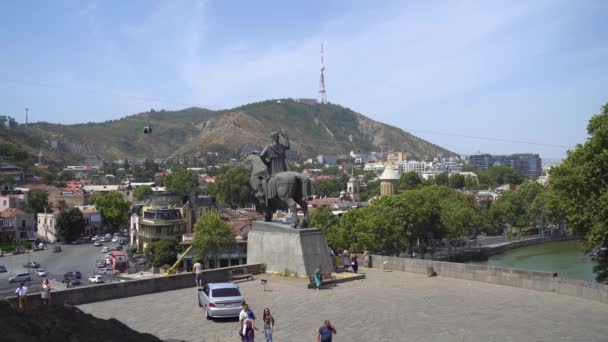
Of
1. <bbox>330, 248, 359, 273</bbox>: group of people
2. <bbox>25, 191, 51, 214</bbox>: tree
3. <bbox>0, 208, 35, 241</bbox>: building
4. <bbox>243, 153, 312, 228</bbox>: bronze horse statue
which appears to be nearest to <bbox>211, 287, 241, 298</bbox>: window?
<bbox>243, 153, 312, 228</bbox>: bronze horse statue

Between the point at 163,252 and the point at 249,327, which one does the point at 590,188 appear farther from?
the point at 163,252

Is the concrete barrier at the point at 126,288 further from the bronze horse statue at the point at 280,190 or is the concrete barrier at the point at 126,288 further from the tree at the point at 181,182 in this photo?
the tree at the point at 181,182

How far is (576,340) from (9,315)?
10919mm

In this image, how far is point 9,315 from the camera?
27.3ft

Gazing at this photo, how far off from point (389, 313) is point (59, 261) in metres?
56.7

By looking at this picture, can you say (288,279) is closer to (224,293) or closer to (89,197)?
(224,293)

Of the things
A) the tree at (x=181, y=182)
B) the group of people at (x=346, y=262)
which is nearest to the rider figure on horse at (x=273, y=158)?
the group of people at (x=346, y=262)

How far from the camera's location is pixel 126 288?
16.8 meters

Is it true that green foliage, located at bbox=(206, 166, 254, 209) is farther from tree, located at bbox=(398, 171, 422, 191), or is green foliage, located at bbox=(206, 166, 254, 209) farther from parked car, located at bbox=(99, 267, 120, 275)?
parked car, located at bbox=(99, 267, 120, 275)

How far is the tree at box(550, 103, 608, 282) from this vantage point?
23000mm

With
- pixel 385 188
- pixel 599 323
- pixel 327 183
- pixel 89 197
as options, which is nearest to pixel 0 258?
pixel 89 197

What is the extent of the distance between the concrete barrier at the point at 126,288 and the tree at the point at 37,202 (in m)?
81.7

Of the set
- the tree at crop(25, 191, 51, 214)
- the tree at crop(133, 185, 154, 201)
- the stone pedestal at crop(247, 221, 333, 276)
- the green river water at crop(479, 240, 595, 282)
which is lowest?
the green river water at crop(479, 240, 595, 282)

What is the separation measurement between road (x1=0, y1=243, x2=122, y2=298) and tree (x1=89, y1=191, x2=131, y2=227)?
53.0ft
